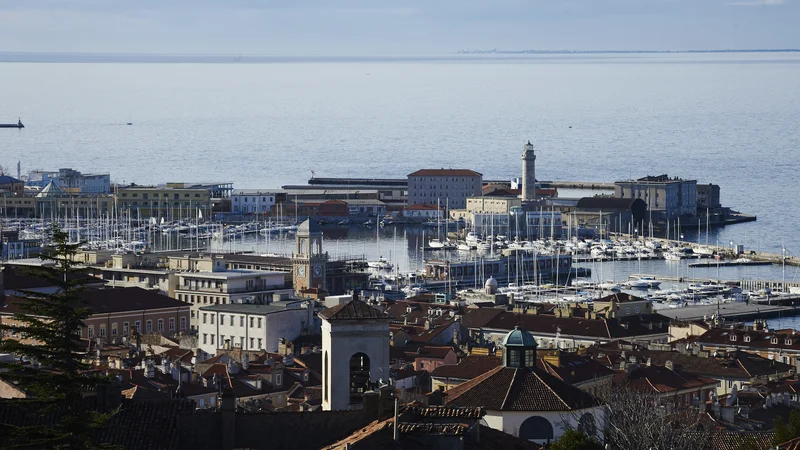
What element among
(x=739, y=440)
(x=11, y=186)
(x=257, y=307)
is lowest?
(x=257, y=307)

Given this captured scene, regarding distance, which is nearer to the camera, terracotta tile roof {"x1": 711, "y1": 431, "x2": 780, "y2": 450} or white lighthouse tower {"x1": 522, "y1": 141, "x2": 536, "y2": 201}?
terracotta tile roof {"x1": 711, "y1": 431, "x2": 780, "y2": 450}

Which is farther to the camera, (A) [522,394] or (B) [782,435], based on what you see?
(A) [522,394]

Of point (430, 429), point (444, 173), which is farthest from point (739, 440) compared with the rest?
point (444, 173)

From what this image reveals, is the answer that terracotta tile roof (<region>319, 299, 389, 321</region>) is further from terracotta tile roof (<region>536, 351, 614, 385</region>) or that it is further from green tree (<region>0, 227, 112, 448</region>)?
terracotta tile roof (<region>536, 351, 614, 385</region>)

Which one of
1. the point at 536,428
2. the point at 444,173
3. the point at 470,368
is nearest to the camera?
the point at 536,428

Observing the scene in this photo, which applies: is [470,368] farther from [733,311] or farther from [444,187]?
[444,187]

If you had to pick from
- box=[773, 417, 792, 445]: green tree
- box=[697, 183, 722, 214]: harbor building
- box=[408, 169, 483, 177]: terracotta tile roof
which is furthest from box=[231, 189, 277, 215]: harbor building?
box=[773, 417, 792, 445]: green tree
